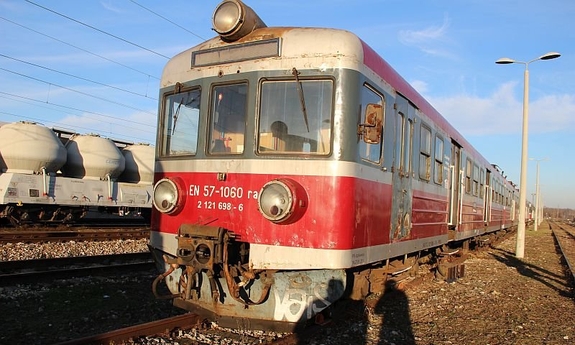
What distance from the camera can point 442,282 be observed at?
927 centimetres

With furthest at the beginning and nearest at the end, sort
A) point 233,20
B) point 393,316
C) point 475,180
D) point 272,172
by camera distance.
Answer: point 475,180 → point 393,316 → point 233,20 → point 272,172

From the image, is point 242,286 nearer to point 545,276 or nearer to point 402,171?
point 402,171

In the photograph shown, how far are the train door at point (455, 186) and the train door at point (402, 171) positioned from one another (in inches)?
127

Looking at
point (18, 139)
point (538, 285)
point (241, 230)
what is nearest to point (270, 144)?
point (241, 230)

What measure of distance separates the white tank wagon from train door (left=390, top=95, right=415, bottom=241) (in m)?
13.6

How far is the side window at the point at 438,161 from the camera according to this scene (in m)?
8.25

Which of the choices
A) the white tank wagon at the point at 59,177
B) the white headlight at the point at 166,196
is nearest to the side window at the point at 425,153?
the white headlight at the point at 166,196

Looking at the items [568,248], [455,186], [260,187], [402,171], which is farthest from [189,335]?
[568,248]

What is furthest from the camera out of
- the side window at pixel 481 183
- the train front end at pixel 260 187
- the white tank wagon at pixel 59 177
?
the white tank wagon at pixel 59 177

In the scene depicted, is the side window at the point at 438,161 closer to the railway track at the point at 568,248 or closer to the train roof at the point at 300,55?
the train roof at the point at 300,55

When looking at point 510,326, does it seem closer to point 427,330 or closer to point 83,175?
point 427,330

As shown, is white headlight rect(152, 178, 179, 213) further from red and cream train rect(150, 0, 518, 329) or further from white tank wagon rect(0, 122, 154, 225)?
white tank wagon rect(0, 122, 154, 225)

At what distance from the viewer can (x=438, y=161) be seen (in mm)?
8422

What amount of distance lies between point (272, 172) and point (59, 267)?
622 centimetres
